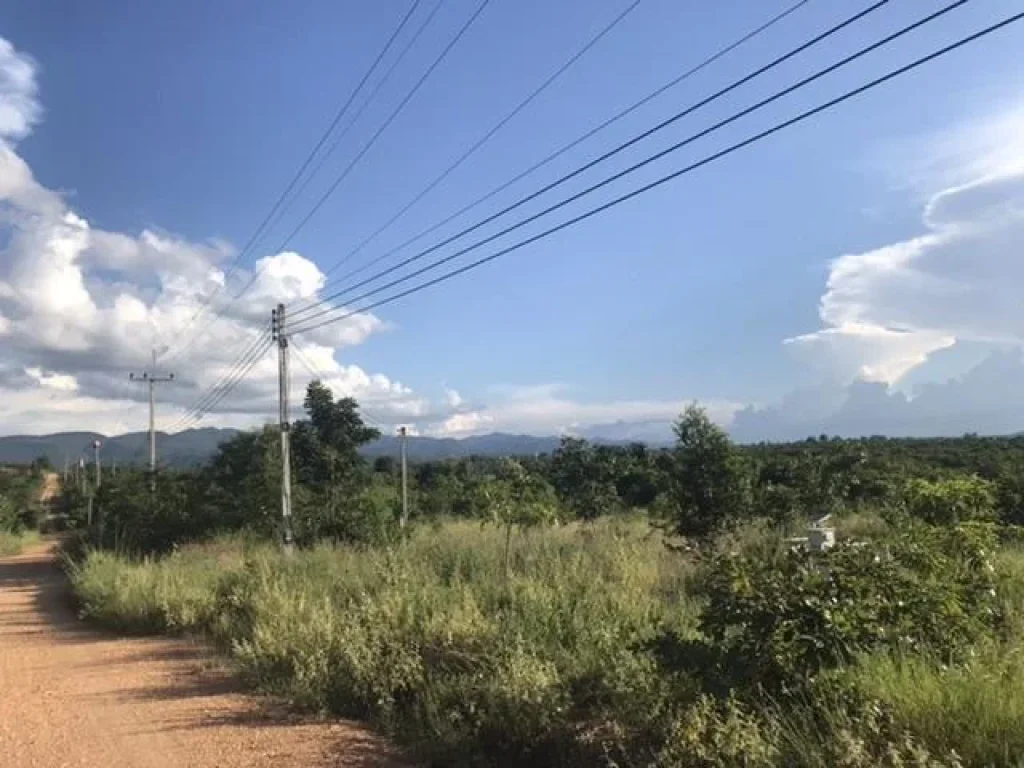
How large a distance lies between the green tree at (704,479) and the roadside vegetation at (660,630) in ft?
0.16

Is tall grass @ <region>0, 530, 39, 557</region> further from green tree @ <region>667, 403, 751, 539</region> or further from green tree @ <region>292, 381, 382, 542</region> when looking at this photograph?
green tree @ <region>667, 403, 751, 539</region>

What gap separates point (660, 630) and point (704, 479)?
11.7 m

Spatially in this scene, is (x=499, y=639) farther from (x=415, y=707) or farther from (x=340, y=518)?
(x=340, y=518)

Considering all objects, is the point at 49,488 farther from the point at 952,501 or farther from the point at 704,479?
the point at 952,501

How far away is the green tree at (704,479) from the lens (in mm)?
18328

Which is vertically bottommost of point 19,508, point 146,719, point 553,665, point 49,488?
point 146,719

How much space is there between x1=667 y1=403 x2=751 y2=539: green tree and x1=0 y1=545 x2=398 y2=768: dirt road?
9627 millimetres

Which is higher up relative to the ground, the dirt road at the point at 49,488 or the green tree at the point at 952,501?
the dirt road at the point at 49,488

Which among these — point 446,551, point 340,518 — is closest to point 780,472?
point 340,518

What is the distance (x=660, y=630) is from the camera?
24.2 ft

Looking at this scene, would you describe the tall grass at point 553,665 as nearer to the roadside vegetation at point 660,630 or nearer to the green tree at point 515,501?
the roadside vegetation at point 660,630

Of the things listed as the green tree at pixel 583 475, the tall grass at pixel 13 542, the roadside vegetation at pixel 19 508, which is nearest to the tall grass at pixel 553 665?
the green tree at pixel 583 475

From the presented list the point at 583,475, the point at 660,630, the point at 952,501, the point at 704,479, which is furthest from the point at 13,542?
the point at 952,501

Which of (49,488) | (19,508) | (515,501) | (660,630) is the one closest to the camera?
(660,630)
